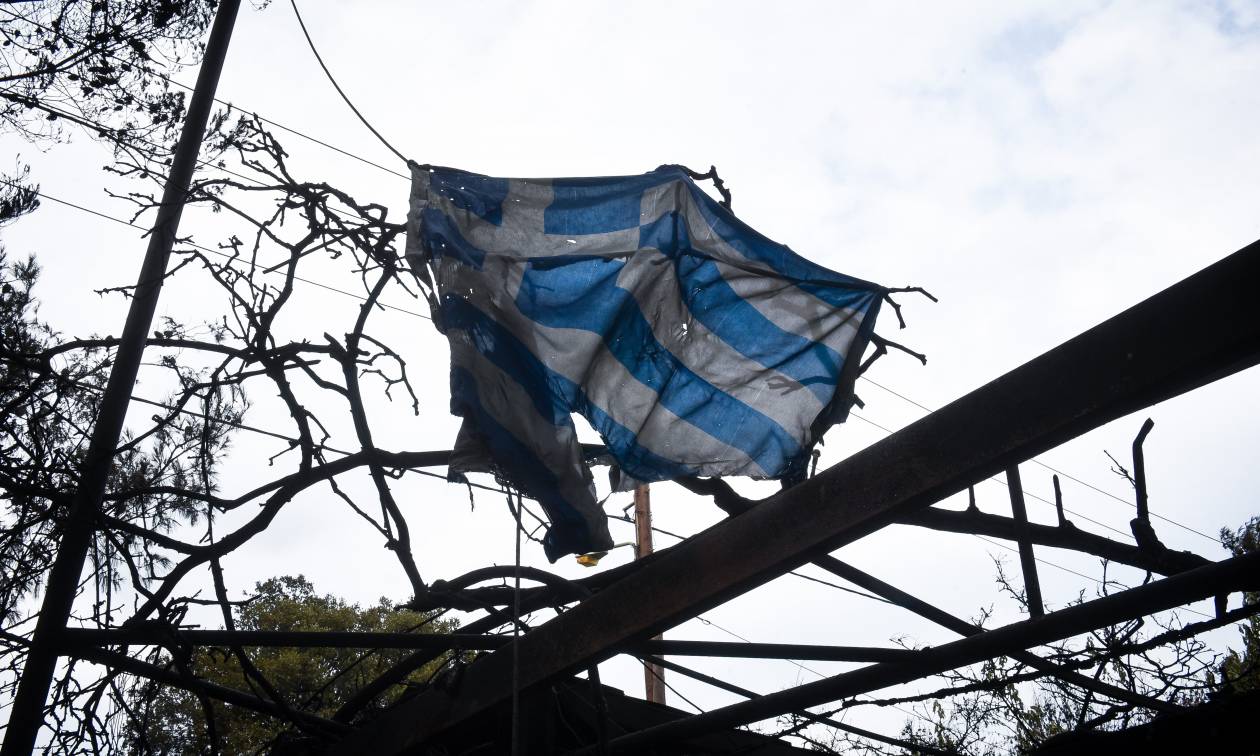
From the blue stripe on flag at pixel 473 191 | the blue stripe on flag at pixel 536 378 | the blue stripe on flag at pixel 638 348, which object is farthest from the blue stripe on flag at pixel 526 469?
the blue stripe on flag at pixel 473 191

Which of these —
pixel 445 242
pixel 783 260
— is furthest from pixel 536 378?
pixel 783 260

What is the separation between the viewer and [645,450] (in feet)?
10.3

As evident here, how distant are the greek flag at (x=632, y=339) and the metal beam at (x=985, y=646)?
2.16ft

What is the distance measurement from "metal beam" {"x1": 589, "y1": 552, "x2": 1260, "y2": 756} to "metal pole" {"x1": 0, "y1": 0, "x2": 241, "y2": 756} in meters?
2.06

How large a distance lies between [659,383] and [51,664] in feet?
7.98

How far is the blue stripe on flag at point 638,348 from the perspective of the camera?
3070mm

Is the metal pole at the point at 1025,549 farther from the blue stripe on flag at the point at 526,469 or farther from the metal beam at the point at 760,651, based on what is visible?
the blue stripe on flag at the point at 526,469

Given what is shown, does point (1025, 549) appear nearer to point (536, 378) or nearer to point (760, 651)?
point (760, 651)

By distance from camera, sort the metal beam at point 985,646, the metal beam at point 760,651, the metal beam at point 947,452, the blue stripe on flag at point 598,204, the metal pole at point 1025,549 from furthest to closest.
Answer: the blue stripe on flag at point 598,204, the metal beam at point 760,651, the metal pole at point 1025,549, the metal beam at point 985,646, the metal beam at point 947,452

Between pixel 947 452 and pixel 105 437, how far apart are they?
3.07 metres

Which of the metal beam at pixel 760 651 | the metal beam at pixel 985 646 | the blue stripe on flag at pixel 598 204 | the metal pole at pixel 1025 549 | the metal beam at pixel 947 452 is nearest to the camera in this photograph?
the metal beam at pixel 947 452

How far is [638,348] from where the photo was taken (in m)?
3.26

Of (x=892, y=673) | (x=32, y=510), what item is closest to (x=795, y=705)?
(x=892, y=673)

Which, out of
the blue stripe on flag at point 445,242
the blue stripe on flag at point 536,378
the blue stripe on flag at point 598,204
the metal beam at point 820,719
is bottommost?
the metal beam at point 820,719
